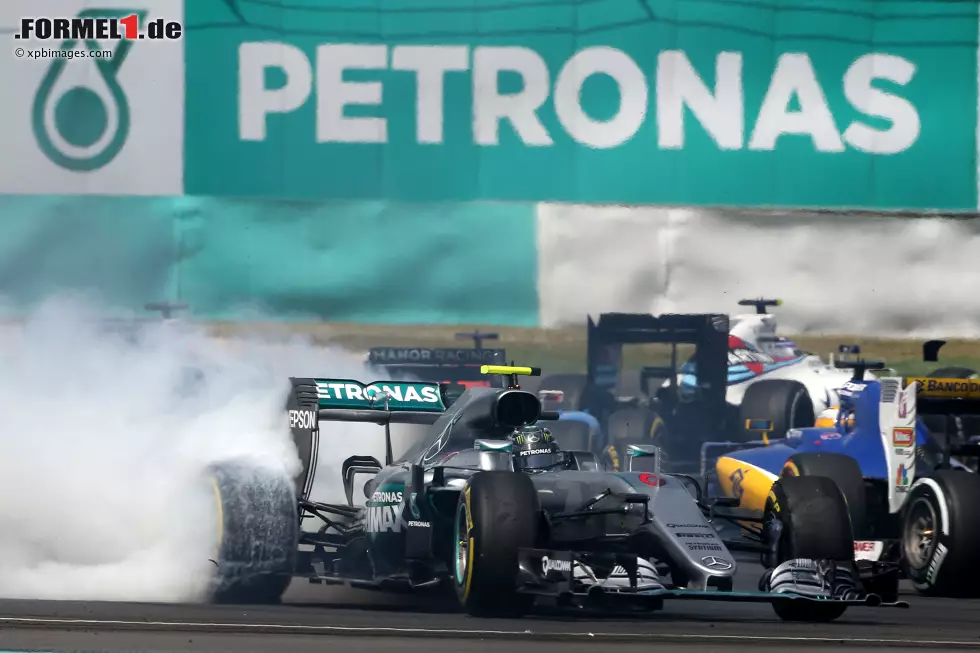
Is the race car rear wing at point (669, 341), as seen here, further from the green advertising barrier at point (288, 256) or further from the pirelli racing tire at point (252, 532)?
the pirelli racing tire at point (252, 532)

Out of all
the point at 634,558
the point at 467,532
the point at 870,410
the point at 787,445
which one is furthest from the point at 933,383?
the point at 467,532

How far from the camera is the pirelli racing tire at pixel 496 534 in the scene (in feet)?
25.2

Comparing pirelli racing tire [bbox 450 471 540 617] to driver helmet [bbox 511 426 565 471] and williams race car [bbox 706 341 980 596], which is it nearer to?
driver helmet [bbox 511 426 565 471]

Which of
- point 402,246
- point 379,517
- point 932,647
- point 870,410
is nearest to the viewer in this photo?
point 932,647

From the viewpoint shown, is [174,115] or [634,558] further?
[174,115]

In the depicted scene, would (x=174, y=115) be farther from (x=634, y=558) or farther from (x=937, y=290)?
(x=634, y=558)

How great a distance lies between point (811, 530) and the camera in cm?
839

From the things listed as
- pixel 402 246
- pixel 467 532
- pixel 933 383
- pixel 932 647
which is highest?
pixel 402 246

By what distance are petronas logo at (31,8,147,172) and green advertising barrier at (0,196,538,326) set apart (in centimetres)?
55

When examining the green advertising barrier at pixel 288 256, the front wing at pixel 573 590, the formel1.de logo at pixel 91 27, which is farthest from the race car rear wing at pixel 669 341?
the front wing at pixel 573 590

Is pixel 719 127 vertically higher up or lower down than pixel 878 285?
higher up

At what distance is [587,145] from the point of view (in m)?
17.5

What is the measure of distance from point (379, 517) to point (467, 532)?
1632 mm

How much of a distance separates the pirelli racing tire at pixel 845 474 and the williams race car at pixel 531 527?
112 centimetres
